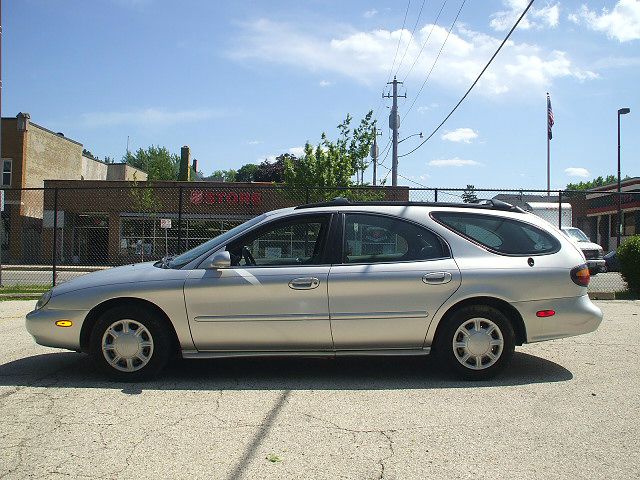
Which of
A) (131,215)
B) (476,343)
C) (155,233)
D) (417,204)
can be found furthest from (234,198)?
(476,343)

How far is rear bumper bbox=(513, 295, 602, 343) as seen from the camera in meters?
5.65

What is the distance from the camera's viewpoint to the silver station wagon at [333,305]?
5.49 m

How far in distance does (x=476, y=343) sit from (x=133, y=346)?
318 centimetres

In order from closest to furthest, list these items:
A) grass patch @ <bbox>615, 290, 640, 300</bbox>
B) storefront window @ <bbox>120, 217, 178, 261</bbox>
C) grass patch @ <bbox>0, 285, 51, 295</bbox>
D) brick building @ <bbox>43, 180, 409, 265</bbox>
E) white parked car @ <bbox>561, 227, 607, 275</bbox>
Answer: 1. grass patch @ <bbox>615, 290, 640, 300</bbox>
2. grass patch @ <bbox>0, 285, 51, 295</bbox>
3. white parked car @ <bbox>561, 227, 607, 275</bbox>
4. storefront window @ <bbox>120, 217, 178, 261</bbox>
5. brick building @ <bbox>43, 180, 409, 265</bbox>

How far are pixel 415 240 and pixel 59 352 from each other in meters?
4.34

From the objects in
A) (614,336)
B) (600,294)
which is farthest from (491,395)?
(600,294)

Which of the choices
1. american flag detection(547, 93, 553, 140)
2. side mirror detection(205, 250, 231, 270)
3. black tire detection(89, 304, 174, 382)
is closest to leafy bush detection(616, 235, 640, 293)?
side mirror detection(205, 250, 231, 270)

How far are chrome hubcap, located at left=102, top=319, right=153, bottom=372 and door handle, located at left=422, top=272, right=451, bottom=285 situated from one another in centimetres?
260

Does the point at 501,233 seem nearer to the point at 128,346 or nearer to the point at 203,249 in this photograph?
the point at 203,249

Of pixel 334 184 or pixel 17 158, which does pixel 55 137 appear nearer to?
pixel 17 158

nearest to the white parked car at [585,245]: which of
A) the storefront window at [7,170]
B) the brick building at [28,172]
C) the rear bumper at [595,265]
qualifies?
the rear bumper at [595,265]

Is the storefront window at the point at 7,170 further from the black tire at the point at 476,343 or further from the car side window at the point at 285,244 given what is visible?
the black tire at the point at 476,343

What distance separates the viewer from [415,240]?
19.0ft

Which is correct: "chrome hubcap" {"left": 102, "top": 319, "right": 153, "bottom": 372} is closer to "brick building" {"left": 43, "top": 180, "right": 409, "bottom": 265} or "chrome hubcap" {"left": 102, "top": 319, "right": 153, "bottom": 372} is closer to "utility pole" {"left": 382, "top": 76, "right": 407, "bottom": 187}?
"brick building" {"left": 43, "top": 180, "right": 409, "bottom": 265}
